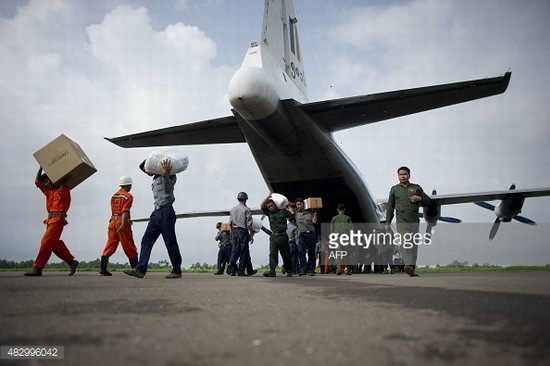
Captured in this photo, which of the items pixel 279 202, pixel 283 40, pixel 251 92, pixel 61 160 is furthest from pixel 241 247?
pixel 283 40

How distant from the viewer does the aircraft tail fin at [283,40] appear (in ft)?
32.8

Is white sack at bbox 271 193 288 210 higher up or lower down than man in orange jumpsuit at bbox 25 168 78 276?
higher up

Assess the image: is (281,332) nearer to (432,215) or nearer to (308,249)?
(308,249)

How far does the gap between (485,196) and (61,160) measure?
14342 millimetres

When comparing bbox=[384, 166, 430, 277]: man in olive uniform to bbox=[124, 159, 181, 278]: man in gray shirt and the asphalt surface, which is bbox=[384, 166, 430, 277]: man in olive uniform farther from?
the asphalt surface

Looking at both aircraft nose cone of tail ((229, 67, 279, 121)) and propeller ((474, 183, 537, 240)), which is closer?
aircraft nose cone of tail ((229, 67, 279, 121))

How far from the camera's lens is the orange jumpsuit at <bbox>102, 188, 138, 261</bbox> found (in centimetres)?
741

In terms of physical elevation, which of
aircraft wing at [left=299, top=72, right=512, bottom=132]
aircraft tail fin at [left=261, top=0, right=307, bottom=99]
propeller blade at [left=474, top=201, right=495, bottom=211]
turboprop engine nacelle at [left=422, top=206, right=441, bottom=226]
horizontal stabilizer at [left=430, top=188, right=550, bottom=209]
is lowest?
turboprop engine nacelle at [left=422, top=206, right=441, bottom=226]

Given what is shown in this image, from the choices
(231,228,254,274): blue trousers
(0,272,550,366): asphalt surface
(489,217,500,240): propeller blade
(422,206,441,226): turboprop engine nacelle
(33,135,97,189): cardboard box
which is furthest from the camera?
(489,217,500,240): propeller blade

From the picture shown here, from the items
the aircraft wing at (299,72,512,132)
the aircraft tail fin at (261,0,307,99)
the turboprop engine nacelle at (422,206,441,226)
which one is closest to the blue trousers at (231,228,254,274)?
the aircraft wing at (299,72,512,132)

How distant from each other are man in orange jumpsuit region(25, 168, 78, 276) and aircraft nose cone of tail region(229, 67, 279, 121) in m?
3.38

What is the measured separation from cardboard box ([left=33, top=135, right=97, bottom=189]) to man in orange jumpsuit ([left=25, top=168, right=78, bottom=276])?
9.8 inches

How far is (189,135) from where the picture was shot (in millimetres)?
9883

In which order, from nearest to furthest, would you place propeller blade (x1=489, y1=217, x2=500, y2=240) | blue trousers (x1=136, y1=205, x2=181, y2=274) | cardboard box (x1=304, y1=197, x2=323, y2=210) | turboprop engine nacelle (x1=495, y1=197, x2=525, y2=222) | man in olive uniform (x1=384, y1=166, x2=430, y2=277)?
blue trousers (x1=136, y1=205, x2=181, y2=274) < man in olive uniform (x1=384, y1=166, x2=430, y2=277) < cardboard box (x1=304, y1=197, x2=323, y2=210) < turboprop engine nacelle (x1=495, y1=197, x2=525, y2=222) < propeller blade (x1=489, y1=217, x2=500, y2=240)
